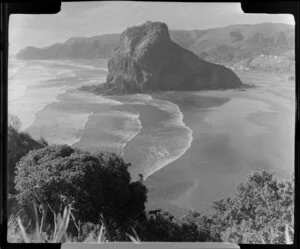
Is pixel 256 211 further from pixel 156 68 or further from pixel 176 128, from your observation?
pixel 156 68

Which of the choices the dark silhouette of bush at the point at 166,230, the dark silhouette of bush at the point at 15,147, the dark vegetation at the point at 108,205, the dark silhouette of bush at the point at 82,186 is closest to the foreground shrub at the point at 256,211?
the dark vegetation at the point at 108,205

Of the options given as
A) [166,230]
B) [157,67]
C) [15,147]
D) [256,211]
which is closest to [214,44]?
[157,67]

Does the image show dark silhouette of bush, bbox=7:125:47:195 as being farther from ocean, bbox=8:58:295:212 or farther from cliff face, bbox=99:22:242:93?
cliff face, bbox=99:22:242:93

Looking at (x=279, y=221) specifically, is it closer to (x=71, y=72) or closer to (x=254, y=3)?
(x=254, y=3)

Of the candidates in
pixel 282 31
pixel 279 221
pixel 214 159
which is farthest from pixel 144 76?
pixel 279 221

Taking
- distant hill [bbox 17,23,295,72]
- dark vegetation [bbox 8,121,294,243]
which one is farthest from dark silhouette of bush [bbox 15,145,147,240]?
distant hill [bbox 17,23,295,72]

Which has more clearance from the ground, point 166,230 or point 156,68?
point 156,68

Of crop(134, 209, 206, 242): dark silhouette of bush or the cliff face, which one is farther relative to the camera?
the cliff face
